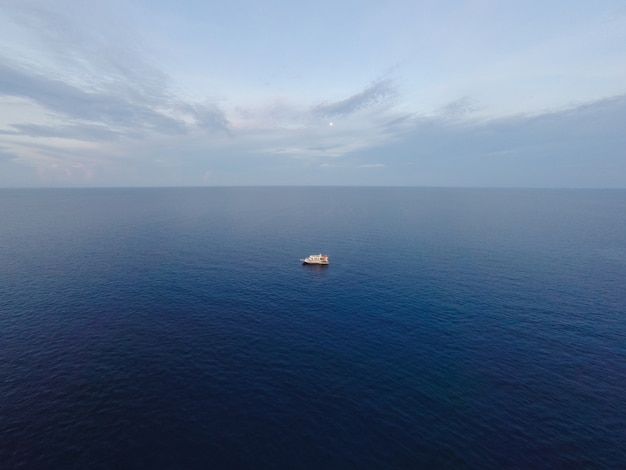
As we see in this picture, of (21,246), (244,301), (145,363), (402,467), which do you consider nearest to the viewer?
(402,467)

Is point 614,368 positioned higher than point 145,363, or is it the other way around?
point 614,368

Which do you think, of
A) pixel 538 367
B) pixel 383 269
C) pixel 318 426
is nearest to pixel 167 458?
pixel 318 426

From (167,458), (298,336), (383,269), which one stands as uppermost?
(383,269)

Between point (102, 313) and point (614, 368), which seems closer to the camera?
point (614, 368)

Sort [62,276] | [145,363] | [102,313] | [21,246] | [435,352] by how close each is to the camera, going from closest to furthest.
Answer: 1. [145,363]
2. [435,352]
3. [102,313]
4. [62,276]
5. [21,246]

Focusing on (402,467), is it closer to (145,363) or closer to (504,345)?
(504,345)

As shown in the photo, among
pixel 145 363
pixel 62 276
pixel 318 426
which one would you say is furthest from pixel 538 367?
pixel 62 276
